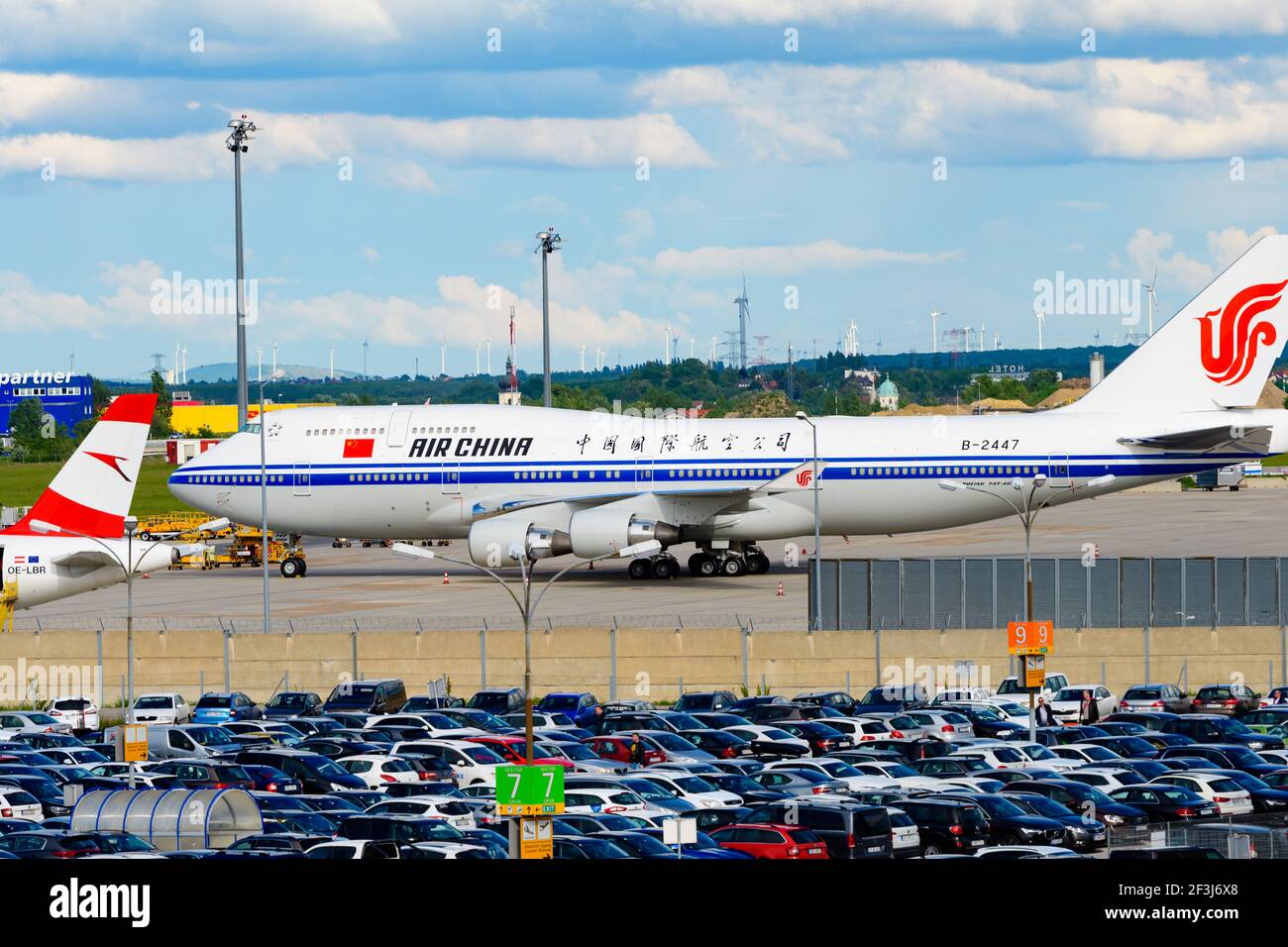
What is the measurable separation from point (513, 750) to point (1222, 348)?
40.7 m

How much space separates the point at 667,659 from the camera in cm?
5406

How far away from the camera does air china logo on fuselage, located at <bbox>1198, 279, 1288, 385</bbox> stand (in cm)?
7062

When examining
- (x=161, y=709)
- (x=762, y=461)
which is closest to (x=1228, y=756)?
(x=161, y=709)

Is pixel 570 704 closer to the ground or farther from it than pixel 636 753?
closer to the ground

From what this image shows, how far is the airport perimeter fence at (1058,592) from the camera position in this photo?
186ft

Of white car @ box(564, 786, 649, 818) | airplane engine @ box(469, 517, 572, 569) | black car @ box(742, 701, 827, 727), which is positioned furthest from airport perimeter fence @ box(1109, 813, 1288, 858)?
airplane engine @ box(469, 517, 572, 569)

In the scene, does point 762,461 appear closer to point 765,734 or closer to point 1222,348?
point 1222,348

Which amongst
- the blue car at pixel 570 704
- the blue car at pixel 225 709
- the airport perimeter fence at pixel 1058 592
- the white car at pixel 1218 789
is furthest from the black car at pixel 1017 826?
the airport perimeter fence at pixel 1058 592

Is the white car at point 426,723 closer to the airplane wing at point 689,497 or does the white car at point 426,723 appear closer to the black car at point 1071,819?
the black car at point 1071,819

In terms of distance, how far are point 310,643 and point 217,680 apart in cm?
313

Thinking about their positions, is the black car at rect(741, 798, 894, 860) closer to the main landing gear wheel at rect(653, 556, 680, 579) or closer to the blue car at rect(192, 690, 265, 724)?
the blue car at rect(192, 690, 265, 724)

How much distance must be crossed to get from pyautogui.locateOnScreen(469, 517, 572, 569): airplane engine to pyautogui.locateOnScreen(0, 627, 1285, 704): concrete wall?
40.8ft
